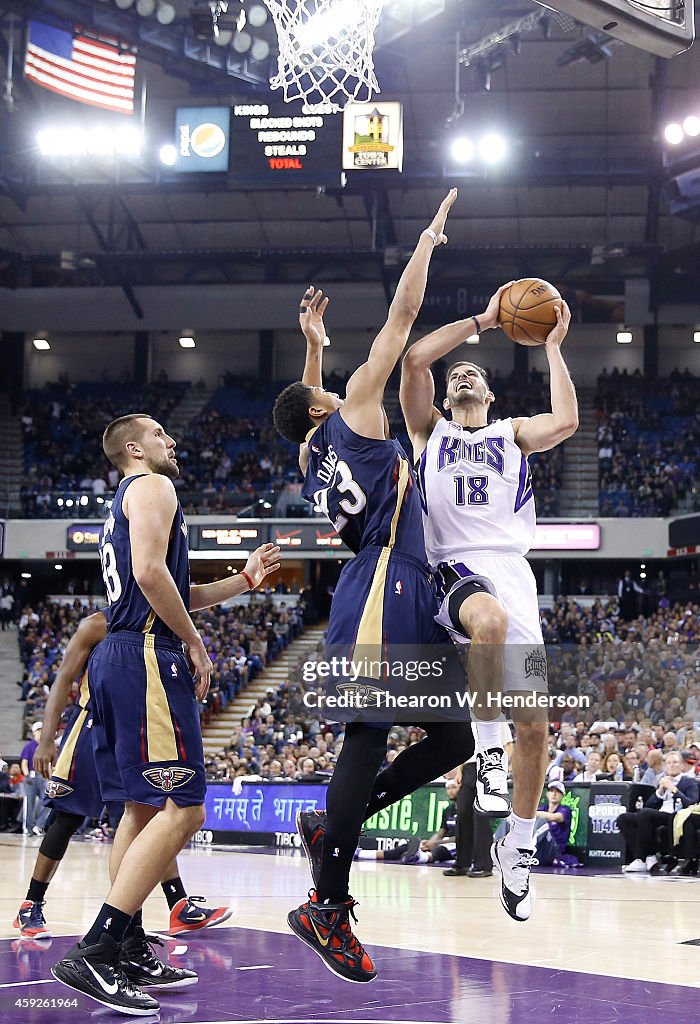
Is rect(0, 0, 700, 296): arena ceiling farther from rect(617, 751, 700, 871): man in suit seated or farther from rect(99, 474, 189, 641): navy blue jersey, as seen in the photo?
rect(99, 474, 189, 641): navy blue jersey

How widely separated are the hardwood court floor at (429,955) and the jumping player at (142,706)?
0.99 feet

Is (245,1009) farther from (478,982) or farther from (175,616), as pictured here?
(175,616)

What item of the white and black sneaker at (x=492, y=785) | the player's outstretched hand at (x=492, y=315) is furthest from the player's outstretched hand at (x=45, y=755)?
the player's outstretched hand at (x=492, y=315)

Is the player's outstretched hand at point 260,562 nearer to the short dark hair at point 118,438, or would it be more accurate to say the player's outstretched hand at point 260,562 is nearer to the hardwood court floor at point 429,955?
the short dark hair at point 118,438

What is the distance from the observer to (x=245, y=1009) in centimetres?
466

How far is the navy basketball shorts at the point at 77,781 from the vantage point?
6.56m

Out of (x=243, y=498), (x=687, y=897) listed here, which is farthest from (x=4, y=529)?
(x=687, y=897)

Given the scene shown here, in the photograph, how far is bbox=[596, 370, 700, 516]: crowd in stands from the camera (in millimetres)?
27641

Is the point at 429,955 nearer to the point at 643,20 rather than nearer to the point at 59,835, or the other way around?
the point at 59,835

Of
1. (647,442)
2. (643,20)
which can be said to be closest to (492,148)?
(647,442)

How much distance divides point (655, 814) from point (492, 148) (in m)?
16.4

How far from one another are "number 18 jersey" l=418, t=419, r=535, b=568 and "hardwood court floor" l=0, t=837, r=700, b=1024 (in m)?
1.96

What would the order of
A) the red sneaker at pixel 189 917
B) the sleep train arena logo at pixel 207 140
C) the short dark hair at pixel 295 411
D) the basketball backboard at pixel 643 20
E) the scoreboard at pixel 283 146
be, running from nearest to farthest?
the short dark hair at pixel 295 411 → the basketball backboard at pixel 643 20 → the red sneaker at pixel 189 917 → the scoreboard at pixel 283 146 → the sleep train arena logo at pixel 207 140

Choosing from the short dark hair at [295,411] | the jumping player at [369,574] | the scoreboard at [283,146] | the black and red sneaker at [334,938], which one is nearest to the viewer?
the black and red sneaker at [334,938]
